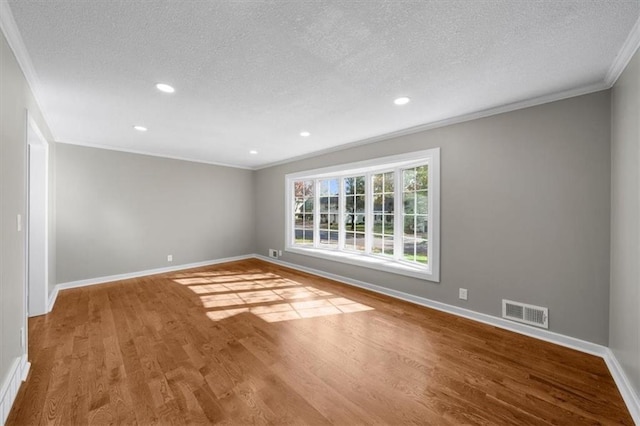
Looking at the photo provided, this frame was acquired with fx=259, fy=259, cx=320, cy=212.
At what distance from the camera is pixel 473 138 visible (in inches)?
117

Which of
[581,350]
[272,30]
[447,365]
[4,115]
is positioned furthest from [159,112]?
[581,350]

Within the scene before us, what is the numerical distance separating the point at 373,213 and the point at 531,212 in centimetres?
210

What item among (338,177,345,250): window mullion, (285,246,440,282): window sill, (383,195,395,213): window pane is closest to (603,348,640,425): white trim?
(285,246,440,282): window sill

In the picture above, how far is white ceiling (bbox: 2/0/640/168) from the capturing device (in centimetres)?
144

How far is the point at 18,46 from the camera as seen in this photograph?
68.0 inches

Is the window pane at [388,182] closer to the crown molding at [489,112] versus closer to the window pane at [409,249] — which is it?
the crown molding at [489,112]

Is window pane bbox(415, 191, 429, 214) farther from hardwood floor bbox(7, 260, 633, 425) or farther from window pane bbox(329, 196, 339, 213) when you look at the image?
window pane bbox(329, 196, 339, 213)

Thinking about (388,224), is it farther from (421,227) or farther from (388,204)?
(421,227)

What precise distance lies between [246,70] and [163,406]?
2435 millimetres

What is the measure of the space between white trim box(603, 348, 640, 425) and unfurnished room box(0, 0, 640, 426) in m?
0.02

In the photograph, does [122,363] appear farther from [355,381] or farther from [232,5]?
[232,5]

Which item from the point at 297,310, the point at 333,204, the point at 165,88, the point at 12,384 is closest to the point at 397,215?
the point at 333,204

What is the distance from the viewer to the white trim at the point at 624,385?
5.20 feet

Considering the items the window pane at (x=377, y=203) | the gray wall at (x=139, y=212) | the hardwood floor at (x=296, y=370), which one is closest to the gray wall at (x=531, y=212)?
the hardwood floor at (x=296, y=370)
